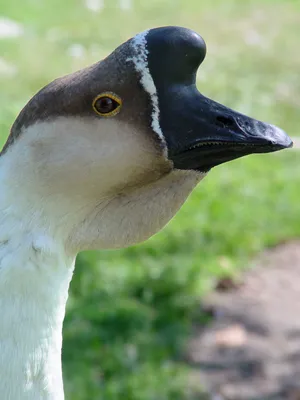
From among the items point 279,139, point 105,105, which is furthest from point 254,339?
point 105,105

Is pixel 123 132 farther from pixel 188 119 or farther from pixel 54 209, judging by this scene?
pixel 54 209

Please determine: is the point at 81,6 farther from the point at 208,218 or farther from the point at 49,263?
the point at 49,263

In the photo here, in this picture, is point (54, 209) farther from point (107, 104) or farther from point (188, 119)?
point (188, 119)

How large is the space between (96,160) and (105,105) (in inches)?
6.1

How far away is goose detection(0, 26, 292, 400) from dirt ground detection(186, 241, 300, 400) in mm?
2729

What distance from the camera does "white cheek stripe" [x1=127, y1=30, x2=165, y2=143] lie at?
2.17 m

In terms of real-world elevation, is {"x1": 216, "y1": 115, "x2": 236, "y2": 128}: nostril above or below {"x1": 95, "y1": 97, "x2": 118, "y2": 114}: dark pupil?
below

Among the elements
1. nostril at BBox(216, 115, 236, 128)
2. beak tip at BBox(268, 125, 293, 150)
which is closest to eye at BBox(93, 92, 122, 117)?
nostril at BBox(216, 115, 236, 128)

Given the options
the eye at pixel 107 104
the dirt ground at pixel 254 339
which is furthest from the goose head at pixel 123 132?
the dirt ground at pixel 254 339

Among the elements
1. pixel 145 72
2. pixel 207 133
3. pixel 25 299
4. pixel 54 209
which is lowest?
pixel 25 299

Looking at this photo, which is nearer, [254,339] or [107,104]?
[107,104]

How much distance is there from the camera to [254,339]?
534 centimetres

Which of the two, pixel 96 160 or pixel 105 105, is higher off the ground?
pixel 105 105

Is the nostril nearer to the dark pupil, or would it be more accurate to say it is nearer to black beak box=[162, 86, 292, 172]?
black beak box=[162, 86, 292, 172]
